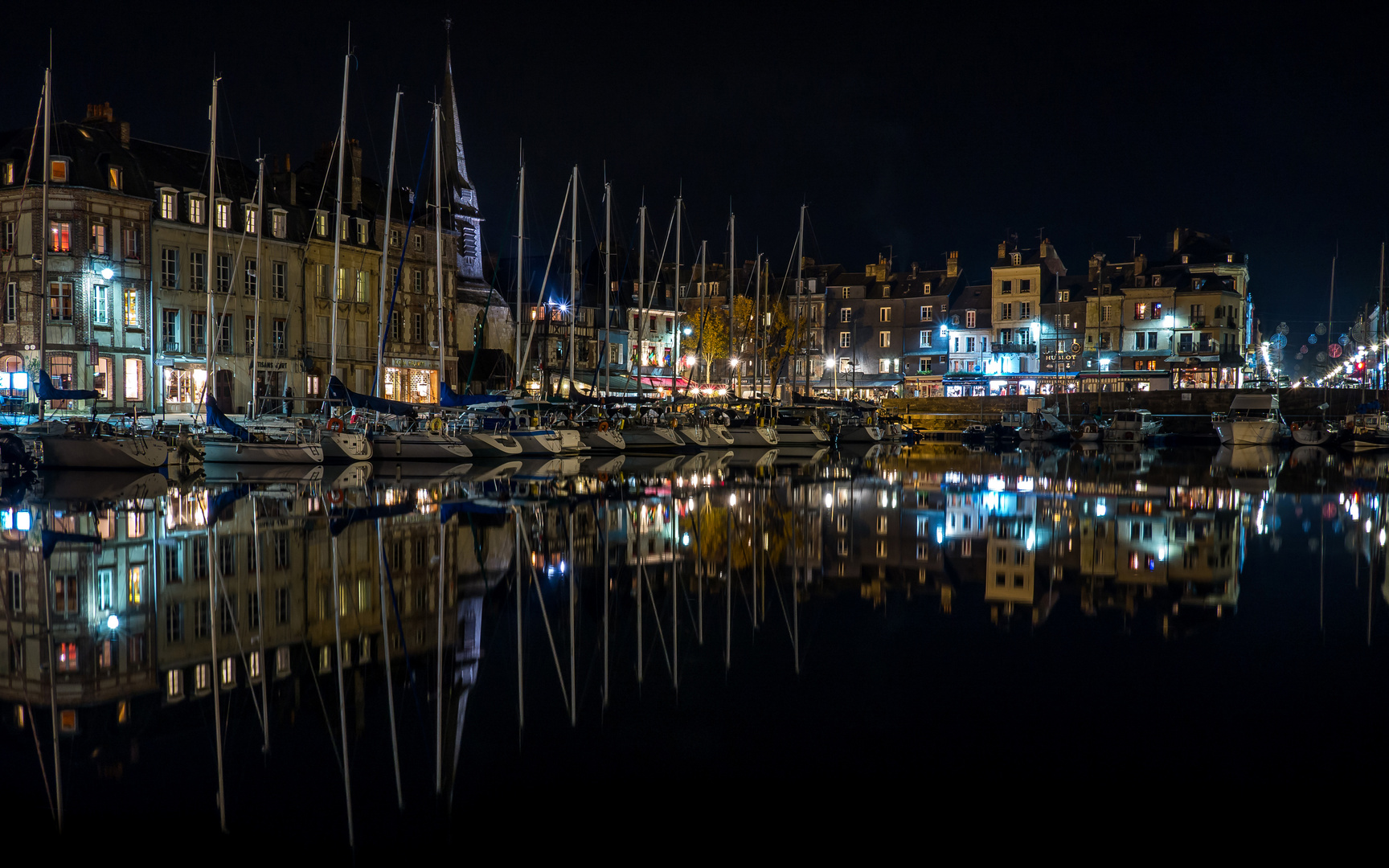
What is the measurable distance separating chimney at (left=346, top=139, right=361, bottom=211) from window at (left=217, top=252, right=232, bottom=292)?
8.32 m

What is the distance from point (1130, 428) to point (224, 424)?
57.8 meters

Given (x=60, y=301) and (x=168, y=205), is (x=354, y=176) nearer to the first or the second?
(x=168, y=205)

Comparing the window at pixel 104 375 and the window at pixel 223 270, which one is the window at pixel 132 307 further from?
the window at pixel 223 270

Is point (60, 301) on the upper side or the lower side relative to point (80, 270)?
lower

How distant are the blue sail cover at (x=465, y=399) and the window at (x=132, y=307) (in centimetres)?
1505

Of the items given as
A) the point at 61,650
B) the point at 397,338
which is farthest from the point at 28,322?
the point at 61,650

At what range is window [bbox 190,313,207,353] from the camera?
51.0 meters

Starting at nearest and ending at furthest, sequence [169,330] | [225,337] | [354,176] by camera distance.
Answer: [169,330], [225,337], [354,176]

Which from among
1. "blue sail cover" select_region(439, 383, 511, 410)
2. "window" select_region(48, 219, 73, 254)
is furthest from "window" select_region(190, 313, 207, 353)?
"blue sail cover" select_region(439, 383, 511, 410)

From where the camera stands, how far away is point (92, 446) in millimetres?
34812

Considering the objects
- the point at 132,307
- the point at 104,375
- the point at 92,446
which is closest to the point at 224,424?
the point at 92,446

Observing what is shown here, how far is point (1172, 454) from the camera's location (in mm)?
58500

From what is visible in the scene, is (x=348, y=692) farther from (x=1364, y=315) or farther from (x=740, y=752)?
(x=1364, y=315)

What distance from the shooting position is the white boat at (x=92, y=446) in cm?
3444
